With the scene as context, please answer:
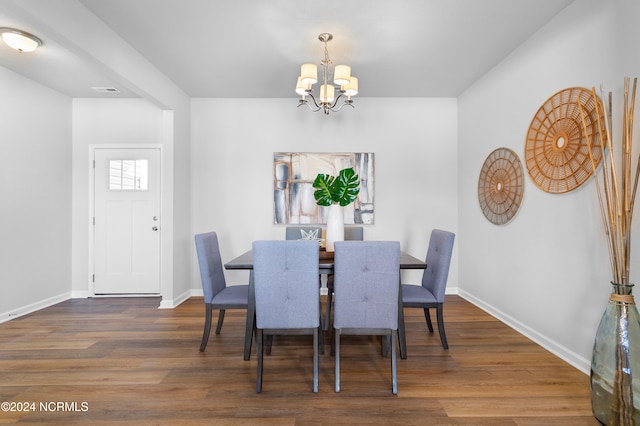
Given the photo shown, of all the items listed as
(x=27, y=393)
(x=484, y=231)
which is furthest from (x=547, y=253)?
(x=27, y=393)

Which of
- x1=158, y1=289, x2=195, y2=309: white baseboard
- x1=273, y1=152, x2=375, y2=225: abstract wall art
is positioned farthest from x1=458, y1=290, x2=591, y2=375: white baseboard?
x1=158, y1=289, x2=195, y2=309: white baseboard

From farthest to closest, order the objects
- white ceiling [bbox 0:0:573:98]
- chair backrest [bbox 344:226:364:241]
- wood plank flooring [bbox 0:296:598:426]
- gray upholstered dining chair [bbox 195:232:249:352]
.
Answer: chair backrest [bbox 344:226:364:241], gray upholstered dining chair [bbox 195:232:249:352], white ceiling [bbox 0:0:573:98], wood plank flooring [bbox 0:296:598:426]

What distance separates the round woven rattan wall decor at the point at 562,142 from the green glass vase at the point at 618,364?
92 centimetres

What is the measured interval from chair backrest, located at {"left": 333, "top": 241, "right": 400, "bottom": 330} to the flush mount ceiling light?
9.80 ft

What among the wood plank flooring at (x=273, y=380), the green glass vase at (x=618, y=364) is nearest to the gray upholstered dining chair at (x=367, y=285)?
the wood plank flooring at (x=273, y=380)

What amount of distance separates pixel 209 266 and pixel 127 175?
7.82 feet

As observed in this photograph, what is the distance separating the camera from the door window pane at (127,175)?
407 centimetres

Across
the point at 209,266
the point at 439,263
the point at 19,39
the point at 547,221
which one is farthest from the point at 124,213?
the point at 547,221

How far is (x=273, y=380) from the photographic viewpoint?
81.1 inches

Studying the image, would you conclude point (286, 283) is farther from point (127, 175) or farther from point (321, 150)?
point (127, 175)

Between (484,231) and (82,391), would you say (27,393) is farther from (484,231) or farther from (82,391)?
(484,231)

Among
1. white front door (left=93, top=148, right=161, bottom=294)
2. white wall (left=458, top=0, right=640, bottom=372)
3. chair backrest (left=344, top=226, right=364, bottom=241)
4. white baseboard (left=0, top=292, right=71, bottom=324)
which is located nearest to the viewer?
white wall (left=458, top=0, right=640, bottom=372)

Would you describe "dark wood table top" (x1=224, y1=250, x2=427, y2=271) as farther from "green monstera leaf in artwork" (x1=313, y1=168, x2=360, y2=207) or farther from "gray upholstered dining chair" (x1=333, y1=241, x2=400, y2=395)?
"green monstera leaf in artwork" (x1=313, y1=168, x2=360, y2=207)

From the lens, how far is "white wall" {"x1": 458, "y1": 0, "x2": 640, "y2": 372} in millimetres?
2084
